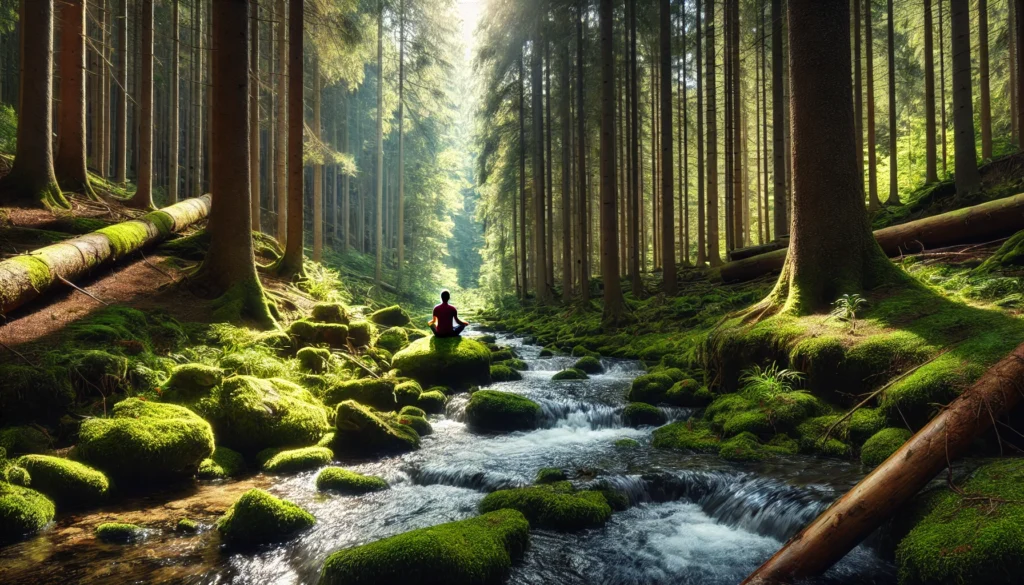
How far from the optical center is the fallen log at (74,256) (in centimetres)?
718

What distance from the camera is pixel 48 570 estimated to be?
162 inches

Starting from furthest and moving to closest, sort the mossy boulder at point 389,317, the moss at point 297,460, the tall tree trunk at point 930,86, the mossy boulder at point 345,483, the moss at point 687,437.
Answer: the tall tree trunk at point 930,86 → the mossy boulder at point 389,317 → the moss at point 687,437 → the moss at point 297,460 → the mossy boulder at point 345,483

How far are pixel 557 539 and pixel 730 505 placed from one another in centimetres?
182

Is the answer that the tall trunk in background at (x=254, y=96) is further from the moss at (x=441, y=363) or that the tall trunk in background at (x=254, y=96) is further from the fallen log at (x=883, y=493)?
the fallen log at (x=883, y=493)

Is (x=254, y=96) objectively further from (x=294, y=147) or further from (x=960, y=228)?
(x=960, y=228)

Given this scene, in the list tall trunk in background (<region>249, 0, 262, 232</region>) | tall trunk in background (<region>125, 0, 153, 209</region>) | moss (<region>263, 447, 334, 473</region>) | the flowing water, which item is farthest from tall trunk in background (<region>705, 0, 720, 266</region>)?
tall trunk in background (<region>125, 0, 153, 209</region>)

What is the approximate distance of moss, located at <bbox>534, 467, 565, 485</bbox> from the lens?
6.17m

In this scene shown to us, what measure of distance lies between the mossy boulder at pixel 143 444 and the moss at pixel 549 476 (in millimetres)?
3887

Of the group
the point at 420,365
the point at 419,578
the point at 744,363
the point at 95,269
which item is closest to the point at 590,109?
the point at 420,365

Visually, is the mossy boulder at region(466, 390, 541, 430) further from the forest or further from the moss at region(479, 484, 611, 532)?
the moss at region(479, 484, 611, 532)

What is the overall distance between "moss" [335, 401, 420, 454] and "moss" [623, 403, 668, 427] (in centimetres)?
349

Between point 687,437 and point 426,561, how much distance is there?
4.39 meters

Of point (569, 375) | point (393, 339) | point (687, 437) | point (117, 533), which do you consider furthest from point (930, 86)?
point (117, 533)

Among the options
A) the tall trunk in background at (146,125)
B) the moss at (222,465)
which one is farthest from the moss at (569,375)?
the tall trunk in background at (146,125)
